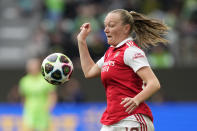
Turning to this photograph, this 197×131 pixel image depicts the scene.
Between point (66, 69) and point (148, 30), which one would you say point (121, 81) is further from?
point (66, 69)

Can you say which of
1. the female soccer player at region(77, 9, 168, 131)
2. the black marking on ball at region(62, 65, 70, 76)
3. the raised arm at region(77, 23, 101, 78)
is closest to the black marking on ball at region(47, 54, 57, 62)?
the black marking on ball at region(62, 65, 70, 76)

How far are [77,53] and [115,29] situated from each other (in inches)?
305

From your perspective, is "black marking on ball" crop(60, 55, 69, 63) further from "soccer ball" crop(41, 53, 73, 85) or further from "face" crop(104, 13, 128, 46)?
"face" crop(104, 13, 128, 46)

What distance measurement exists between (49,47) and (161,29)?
26.3 feet

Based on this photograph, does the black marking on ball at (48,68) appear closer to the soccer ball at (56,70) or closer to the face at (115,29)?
the soccer ball at (56,70)

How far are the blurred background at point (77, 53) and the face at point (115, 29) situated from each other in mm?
4834

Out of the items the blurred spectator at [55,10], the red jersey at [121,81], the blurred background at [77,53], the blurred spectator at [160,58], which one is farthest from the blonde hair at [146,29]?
the blurred spectator at [55,10]

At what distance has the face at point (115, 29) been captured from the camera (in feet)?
16.9

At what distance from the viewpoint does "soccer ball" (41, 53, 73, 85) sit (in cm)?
576

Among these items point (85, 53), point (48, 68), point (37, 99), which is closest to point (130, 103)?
point (85, 53)

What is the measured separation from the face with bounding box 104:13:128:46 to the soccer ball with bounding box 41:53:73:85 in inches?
32.5

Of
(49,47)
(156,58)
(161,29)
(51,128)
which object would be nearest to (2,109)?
(51,128)

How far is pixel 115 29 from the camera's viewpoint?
203 inches

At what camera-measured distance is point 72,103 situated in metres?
11.5
